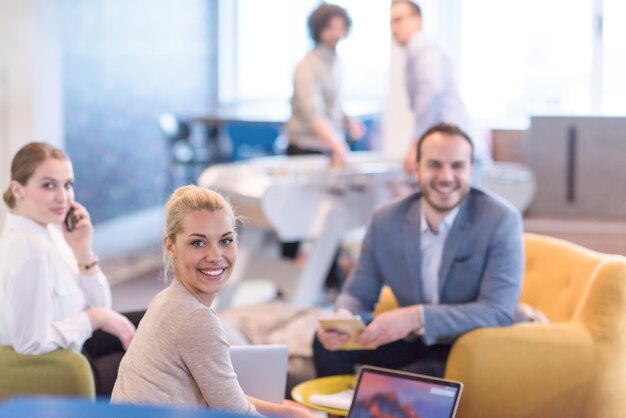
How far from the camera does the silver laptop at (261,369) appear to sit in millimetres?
2777

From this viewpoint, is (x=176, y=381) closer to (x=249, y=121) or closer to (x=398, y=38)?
(x=398, y=38)

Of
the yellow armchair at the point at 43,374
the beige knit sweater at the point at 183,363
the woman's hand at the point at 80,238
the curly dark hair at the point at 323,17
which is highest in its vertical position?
the curly dark hair at the point at 323,17

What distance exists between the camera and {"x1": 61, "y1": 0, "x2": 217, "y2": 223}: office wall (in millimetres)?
8000

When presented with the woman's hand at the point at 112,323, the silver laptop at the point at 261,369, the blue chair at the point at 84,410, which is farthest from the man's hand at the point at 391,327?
the blue chair at the point at 84,410

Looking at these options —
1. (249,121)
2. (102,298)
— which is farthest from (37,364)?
(249,121)

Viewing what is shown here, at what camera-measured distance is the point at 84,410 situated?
1257mm

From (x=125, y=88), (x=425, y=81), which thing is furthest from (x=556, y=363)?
(x=125, y=88)

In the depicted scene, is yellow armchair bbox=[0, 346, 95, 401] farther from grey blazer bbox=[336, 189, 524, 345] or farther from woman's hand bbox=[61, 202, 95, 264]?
grey blazer bbox=[336, 189, 524, 345]

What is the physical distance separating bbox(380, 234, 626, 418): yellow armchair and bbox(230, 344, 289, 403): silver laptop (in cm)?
61

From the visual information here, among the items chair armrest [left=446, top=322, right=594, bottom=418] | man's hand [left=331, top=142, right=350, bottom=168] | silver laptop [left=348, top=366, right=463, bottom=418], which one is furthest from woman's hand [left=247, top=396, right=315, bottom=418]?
man's hand [left=331, top=142, right=350, bottom=168]

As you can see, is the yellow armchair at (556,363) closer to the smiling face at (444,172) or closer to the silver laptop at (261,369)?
the smiling face at (444,172)

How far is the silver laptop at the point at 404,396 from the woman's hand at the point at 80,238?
2.94 ft

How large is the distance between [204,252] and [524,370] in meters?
1.22

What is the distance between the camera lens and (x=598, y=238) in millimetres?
5633
